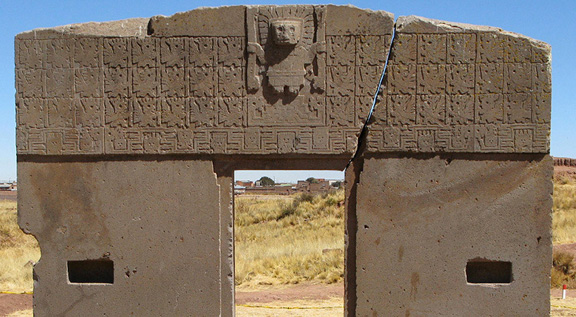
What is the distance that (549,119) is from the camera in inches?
155

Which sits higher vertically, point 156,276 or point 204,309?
point 156,276

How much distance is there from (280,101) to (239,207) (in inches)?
658

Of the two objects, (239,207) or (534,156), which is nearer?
(534,156)

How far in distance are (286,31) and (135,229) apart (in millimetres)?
1949

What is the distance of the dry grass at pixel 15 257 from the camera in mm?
8664

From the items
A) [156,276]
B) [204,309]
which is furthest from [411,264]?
[156,276]

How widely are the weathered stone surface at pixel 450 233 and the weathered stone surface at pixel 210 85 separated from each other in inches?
23.2

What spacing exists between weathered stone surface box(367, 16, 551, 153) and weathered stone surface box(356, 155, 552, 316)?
20cm

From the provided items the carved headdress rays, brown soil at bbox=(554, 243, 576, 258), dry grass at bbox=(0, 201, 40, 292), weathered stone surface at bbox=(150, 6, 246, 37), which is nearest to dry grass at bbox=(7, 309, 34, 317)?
dry grass at bbox=(0, 201, 40, 292)

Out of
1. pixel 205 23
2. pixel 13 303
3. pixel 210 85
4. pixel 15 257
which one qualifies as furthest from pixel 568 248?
pixel 15 257

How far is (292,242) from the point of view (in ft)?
41.9

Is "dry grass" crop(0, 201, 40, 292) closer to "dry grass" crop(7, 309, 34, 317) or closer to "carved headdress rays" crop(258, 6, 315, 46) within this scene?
"dry grass" crop(7, 309, 34, 317)

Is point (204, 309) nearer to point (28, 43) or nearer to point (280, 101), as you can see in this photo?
point (280, 101)

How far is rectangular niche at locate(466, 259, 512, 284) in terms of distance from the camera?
161 inches
